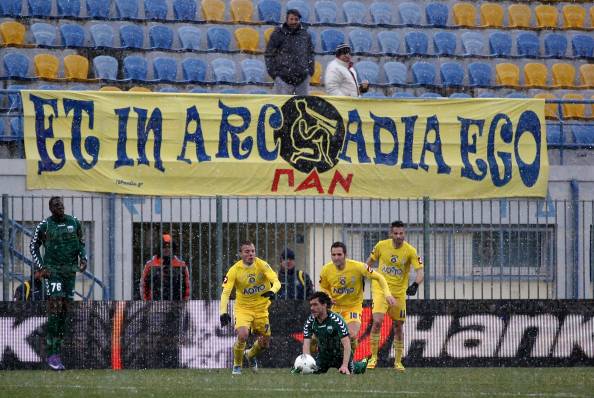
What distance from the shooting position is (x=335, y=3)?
2569cm

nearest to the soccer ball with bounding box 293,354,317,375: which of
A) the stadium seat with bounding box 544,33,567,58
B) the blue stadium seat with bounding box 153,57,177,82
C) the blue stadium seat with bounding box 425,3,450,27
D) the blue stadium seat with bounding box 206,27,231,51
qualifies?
the blue stadium seat with bounding box 153,57,177,82

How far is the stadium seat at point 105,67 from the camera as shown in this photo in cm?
2261

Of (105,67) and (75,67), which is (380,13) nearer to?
(105,67)

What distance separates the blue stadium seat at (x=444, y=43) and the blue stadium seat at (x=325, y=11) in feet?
6.60

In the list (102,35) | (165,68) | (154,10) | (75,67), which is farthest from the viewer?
(154,10)

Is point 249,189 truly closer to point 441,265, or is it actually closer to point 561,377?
point 441,265

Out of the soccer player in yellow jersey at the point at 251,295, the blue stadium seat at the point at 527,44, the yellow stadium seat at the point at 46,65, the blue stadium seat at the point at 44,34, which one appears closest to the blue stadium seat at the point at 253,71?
the yellow stadium seat at the point at 46,65

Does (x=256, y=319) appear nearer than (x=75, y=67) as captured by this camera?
Yes

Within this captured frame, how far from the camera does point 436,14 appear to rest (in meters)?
25.9

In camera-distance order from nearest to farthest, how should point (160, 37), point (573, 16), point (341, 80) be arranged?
point (341, 80) → point (160, 37) → point (573, 16)

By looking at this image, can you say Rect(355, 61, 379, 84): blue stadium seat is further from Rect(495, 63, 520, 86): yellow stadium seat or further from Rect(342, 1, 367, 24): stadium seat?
Rect(495, 63, 520, 86): yellow stadium seat

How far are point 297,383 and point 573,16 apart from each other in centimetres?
1593

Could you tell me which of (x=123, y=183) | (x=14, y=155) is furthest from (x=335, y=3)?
(x=123, y=183)

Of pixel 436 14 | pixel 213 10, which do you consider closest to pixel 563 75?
pixel 436 14
